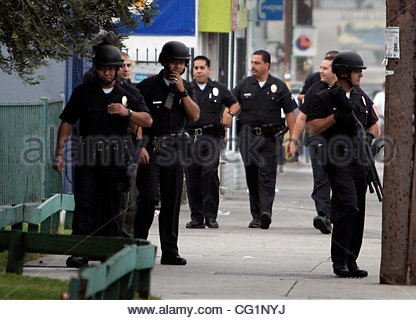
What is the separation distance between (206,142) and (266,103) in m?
0.86

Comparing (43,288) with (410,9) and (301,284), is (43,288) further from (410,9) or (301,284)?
(410,9)

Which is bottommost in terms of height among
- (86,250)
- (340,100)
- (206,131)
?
(86,250)

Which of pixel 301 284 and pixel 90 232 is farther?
pixel 90 232

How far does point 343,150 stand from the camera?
8945 millimetres

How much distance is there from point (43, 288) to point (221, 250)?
141 inches

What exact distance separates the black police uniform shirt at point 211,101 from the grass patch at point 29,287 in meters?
5.49

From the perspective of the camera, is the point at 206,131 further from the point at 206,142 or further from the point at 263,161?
the point at 263,161

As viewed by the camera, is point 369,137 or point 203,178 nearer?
point 369,137

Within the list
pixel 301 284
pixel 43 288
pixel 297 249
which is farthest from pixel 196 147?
pixel 43 288

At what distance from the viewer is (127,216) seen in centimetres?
1034

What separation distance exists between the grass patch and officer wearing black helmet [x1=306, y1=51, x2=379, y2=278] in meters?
2.40

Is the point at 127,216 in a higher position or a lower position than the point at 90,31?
lower

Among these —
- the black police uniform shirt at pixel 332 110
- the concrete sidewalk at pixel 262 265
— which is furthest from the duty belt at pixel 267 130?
the black police uniform shirt at pixel 332 110

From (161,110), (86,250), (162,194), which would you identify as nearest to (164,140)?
(161,110)
